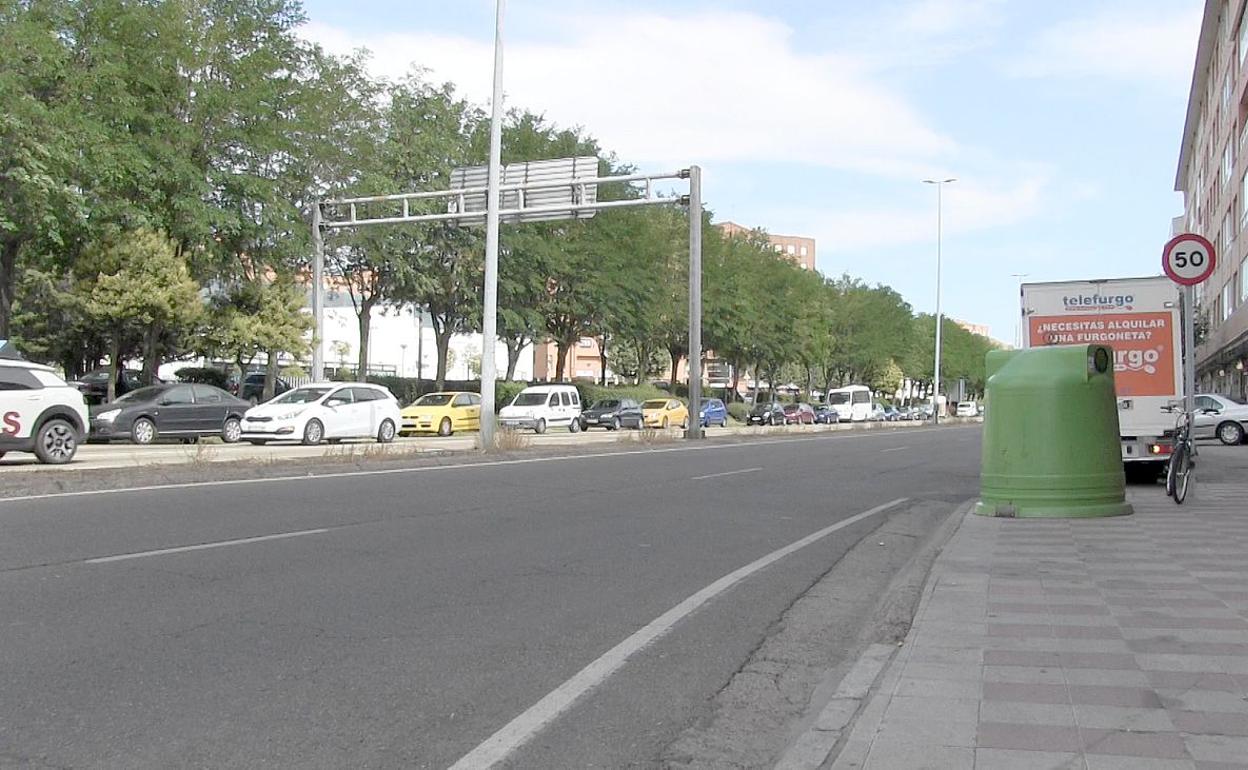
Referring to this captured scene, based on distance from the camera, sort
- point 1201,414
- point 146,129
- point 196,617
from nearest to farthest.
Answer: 1. point 196,617
2. point 146,129
3. point 1201,414

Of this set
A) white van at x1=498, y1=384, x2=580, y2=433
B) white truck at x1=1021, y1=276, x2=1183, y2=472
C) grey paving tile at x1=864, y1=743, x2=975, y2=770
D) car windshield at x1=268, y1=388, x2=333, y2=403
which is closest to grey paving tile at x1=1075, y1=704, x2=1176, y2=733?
grey paving tile at x1=864, y1=743, x2=975, y2=770

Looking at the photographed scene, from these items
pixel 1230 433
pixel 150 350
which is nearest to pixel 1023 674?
pixel 150 350

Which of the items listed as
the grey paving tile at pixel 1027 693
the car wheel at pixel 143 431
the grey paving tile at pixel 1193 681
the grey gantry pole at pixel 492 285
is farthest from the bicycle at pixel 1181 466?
the car wheel at pixel 143 431

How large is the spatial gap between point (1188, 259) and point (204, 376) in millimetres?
36325

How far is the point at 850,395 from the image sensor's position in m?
67.7

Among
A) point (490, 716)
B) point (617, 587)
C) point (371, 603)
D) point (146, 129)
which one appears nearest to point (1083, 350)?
point (617, 587)

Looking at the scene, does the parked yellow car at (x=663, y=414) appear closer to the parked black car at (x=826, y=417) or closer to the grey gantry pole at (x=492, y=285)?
the parked black car at (x=826, y=417)

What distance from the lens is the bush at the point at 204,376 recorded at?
133 ft

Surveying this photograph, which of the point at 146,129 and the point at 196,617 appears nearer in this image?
the point at 196,617

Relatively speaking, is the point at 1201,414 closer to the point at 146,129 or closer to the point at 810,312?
the point at 146,129

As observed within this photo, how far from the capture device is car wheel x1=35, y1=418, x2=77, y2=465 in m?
16.5

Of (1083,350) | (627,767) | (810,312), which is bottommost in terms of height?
(627,767)

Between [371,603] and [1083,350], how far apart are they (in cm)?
815

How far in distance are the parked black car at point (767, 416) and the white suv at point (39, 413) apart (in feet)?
143
